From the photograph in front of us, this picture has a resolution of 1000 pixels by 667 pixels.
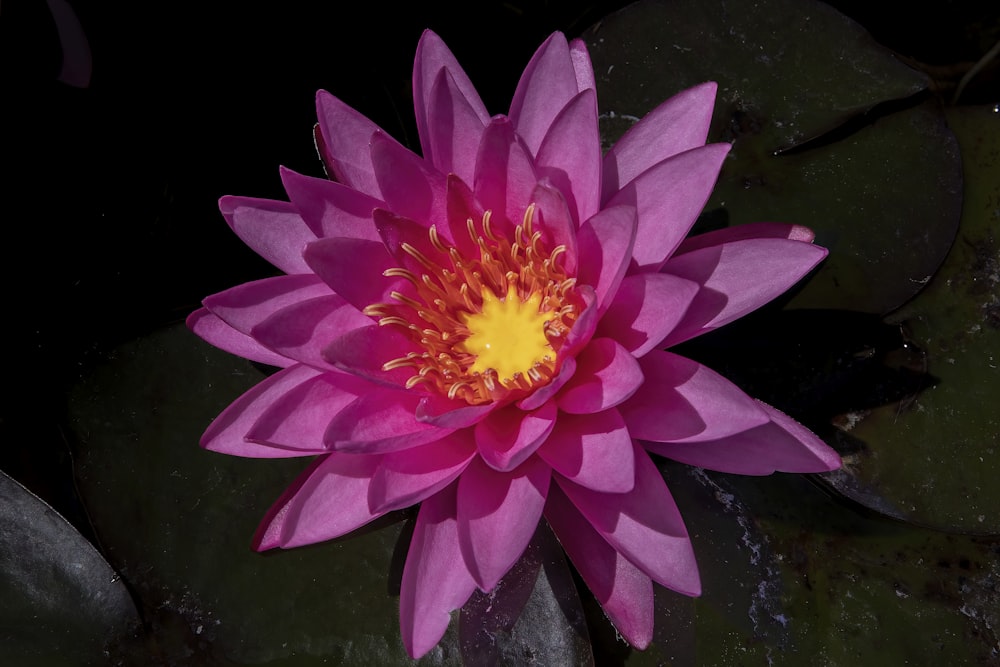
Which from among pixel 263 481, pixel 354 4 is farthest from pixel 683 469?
pixel 354 4

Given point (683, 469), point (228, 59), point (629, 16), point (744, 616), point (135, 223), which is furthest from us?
point (228, 59)

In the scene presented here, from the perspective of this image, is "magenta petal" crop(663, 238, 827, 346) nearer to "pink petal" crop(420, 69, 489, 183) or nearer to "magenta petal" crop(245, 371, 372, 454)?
"pink petal" crop(420, 69, 489, 183)

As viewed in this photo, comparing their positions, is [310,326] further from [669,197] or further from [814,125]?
[814,125]

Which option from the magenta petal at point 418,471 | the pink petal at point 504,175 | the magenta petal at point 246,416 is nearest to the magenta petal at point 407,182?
the pink petal at point 504,175

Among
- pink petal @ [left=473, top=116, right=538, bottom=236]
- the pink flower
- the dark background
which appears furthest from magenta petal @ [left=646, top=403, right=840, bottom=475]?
the dark background

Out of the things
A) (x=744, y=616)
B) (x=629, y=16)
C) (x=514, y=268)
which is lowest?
(x=744, y=616)

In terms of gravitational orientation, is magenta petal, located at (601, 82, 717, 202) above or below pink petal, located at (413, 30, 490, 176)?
below

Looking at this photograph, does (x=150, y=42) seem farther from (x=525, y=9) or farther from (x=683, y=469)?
(x=683, y=469)

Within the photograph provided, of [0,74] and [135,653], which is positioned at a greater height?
[0,74]
